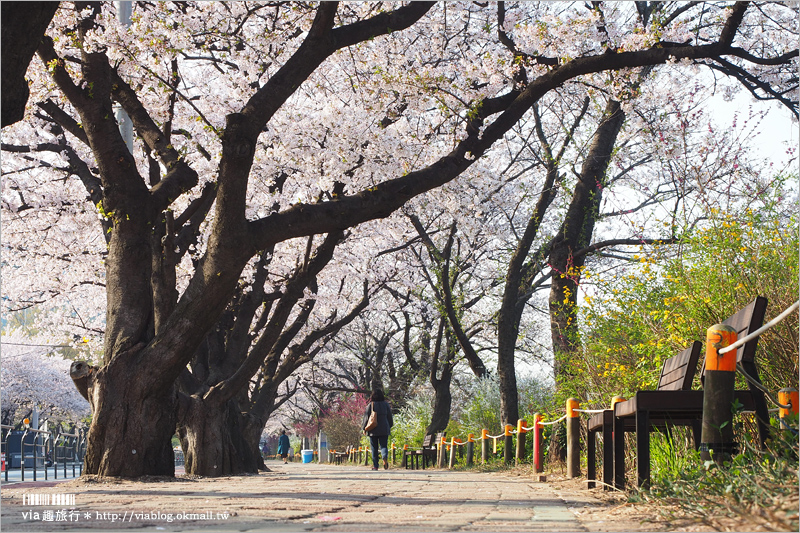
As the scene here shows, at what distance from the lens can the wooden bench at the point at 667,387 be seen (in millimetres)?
5469

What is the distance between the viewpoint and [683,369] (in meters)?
5.61

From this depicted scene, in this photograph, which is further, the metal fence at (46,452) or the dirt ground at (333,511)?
the metal fence at (46,452)

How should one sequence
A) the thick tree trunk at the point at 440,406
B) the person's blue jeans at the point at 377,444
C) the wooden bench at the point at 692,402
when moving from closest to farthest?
1. the wooden bench at the point at 692,402
2. the person's blue jeans at the point at 377,444
3. the thick tree trunk at the point at 440,406

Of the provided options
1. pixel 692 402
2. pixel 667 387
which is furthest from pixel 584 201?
pixel 692 402

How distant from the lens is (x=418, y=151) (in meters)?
14.6

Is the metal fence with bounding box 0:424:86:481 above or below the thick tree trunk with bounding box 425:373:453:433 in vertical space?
below

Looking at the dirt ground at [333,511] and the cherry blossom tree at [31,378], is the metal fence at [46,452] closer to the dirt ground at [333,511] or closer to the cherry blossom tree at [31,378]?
the dirt ground at [333,511]

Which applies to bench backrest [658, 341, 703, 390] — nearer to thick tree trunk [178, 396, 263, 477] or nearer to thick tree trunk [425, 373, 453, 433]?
thick tree trunk [178, 396, 263, 477]

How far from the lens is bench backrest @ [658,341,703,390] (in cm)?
546

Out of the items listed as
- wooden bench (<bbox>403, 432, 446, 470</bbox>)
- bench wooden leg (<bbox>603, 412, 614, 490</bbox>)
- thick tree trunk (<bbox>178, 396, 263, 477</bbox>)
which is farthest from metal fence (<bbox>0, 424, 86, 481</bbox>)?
bench wooden leg (<bbox>603, 412, 614, 490</bbox>)

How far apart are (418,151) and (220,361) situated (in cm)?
536

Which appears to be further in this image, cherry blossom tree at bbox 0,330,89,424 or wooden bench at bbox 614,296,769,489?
cherry blossom tree at bbox 0,330,89,424

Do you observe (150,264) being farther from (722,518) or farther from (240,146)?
(722,518)

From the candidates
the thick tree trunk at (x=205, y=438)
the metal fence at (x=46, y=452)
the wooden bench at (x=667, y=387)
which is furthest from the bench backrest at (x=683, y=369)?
the metal fence at (x=46, y=452)
